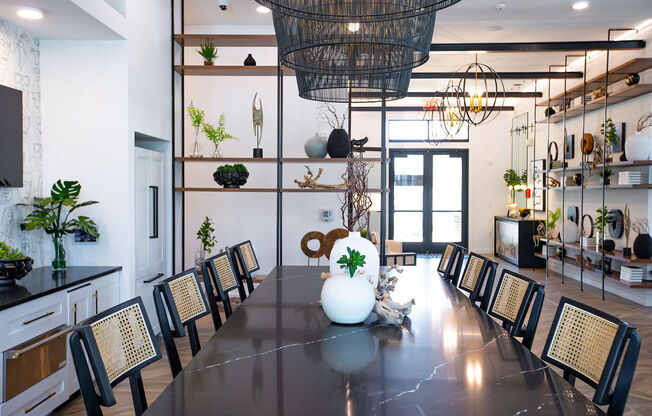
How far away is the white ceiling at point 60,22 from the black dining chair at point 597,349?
3061 millimetres

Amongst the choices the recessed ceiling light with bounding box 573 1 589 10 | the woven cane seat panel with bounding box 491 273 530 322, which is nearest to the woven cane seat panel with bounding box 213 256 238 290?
the woven cane seat panel with bounding box 491 273 530 322

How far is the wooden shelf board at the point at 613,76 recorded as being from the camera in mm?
5953

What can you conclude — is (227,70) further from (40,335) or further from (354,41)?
(354,41)

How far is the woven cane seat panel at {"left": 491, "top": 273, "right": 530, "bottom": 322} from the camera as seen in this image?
2220 mm

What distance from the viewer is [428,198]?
37.4 feet

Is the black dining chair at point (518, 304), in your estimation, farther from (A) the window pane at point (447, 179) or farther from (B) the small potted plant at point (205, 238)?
(A) the window pane at point (447, 179)

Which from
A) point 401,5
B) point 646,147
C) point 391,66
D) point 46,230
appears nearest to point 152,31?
point 46,230

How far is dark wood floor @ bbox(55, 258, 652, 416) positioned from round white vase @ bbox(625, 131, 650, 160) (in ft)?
5.71

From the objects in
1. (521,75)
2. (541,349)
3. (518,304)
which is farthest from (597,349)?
(521,75)

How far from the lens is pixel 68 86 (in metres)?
3.78

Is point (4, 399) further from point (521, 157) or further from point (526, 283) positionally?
point (521, 157)

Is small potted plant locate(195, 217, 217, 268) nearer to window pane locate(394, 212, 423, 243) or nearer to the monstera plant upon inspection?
the monstera plant

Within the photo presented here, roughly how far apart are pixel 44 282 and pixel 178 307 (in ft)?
4.76

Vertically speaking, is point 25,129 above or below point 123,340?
above
